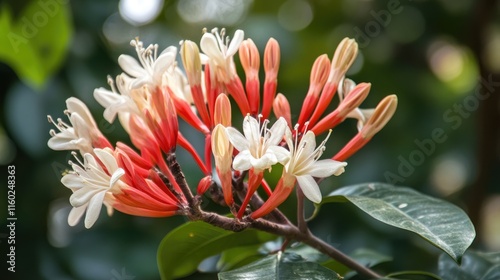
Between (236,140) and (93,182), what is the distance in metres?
0.26

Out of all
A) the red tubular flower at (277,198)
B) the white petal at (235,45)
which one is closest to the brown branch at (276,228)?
the red tubular flower at (277,198)

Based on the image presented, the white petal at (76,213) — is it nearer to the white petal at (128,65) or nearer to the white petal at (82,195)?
the white petal at (82,195)

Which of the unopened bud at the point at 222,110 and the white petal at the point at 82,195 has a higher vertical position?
the unopened bud at the point at 222,110

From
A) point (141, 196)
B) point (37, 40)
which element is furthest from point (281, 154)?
point (37, 40)

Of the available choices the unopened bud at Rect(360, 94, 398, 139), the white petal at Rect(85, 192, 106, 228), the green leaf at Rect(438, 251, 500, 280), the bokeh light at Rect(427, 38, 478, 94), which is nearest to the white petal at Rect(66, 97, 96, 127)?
the white petal at Rect(85, 192, 106, 228)

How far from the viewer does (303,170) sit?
3.76ft

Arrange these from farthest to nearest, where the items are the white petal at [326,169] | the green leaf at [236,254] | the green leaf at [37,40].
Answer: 1. the green leaf at [37,40]
2. the green leaf at [236,254]
3. the white petal at [326,169]

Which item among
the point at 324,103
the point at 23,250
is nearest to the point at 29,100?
the point at 23,250

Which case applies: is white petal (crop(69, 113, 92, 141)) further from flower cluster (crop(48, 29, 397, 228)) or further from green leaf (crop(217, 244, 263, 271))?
green leaf (crop(217, 244, 263, 271))

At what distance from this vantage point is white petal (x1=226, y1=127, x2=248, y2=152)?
110cm

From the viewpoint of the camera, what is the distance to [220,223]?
1104mm

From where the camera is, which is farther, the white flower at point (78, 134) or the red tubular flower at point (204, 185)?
the white flower at point (78, 134)

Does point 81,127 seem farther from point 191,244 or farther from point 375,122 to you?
point 375,122

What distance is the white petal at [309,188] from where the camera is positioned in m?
1.10
